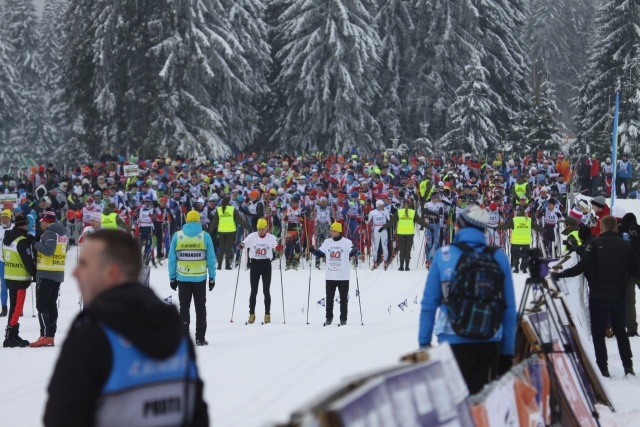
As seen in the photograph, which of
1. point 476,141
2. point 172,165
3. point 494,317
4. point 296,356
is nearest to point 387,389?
point 494,317

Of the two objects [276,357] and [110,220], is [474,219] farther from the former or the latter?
[110,220]

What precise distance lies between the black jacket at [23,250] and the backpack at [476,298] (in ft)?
27.1

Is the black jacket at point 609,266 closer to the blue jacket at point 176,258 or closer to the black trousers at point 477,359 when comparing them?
the black trousers at point 477,359

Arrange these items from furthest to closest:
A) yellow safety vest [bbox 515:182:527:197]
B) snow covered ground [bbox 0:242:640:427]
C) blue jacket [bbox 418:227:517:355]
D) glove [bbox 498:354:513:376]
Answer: yellow safety vest [bbox 515:182:527:197], snow covered ground [bbox 0:242:640:427], glove [bbox 498:354:513:376], blue jacket [bbox 418:227:517:355]

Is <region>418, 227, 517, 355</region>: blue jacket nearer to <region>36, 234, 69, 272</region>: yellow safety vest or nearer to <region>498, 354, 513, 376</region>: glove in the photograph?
<region>498, 354, 513, 376</region>: glove

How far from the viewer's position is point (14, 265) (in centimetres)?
1300

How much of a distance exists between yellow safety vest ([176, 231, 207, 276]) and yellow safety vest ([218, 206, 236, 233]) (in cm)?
1000

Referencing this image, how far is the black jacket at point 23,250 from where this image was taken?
41.9 ft

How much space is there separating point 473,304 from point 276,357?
635cm

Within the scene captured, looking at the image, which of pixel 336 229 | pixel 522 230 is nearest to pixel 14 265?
pixel 336 229

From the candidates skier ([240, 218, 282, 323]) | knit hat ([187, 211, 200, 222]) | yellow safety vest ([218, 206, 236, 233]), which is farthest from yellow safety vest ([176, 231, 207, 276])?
yellow safety vest ([218, 206, 236, 233])

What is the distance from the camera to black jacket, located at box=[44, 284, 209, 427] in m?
3.25

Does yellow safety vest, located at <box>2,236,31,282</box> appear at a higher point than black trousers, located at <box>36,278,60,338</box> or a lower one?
higher

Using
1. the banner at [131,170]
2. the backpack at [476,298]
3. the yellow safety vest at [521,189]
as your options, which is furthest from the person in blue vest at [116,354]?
the yellow safety vest at [521,189]
